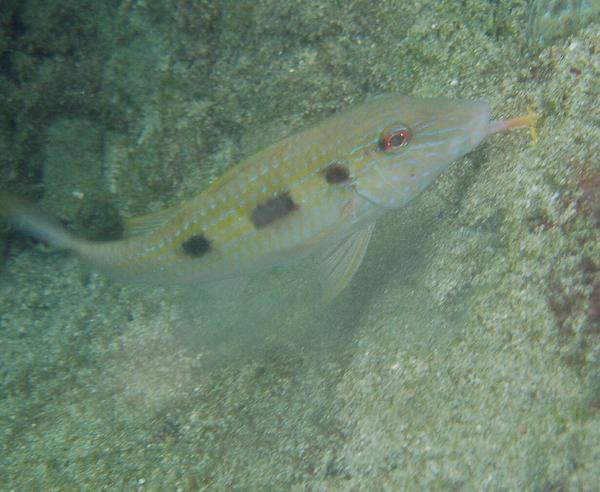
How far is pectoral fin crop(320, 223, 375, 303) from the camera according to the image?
9.21 feet

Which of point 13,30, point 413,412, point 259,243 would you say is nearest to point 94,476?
point 259,243

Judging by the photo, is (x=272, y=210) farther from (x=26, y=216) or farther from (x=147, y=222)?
(x=26, y=216)

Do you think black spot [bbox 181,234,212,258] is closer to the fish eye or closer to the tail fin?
the tail fin

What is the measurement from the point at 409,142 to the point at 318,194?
582mm

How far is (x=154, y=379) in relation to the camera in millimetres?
3350

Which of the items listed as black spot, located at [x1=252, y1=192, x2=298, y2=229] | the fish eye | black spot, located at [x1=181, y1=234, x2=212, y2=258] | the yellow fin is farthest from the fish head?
the yellow fin

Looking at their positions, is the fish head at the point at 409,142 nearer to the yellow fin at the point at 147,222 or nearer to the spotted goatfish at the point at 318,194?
the spotted goatfish at the point at 318,194

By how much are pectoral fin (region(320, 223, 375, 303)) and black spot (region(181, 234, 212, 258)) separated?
73cm

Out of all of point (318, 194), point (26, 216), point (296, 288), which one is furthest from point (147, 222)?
point (296, 288)

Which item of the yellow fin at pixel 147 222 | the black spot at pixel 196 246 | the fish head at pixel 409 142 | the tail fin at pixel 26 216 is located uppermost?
the tail fin at pixel 26 216

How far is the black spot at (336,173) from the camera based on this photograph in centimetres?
261

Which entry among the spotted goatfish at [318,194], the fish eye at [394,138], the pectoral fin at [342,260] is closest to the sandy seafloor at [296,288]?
the pectoral fin at [342,260]

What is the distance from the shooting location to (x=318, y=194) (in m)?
2.65

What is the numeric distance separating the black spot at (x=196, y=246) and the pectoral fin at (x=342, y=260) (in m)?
0.73
